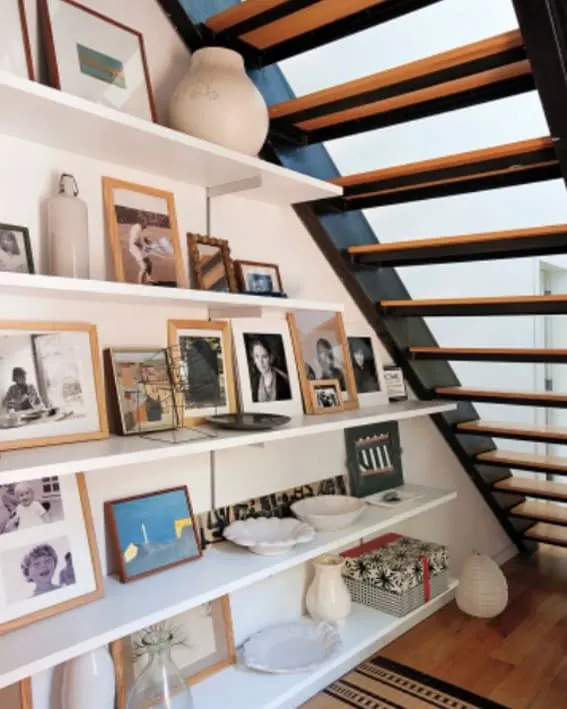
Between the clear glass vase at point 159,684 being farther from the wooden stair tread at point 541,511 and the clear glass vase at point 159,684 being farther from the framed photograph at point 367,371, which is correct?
the wooden stair tread at point 541,511

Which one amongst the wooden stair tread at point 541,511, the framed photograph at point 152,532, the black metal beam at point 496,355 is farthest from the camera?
the wooden stair tread at point 541,511

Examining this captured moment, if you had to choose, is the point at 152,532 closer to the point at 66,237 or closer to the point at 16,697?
the point at 16,697

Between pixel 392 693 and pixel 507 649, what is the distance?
569 millimetres

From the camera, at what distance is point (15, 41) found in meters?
1.27

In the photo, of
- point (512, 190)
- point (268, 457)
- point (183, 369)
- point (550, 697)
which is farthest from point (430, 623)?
point (512, 190)

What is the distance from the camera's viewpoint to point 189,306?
5.41ft

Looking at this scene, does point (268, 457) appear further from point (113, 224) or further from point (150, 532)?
point (113, 224)

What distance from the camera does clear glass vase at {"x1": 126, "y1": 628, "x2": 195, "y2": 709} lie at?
1364mm

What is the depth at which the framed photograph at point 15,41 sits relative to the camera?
4.09ft

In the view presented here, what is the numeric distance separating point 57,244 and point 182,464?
0.67 metres

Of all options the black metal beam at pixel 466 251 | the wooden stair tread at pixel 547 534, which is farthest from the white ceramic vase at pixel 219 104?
the wooden stair tread at pixel 547 534

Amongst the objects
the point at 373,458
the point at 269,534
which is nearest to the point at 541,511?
the point at 373,458

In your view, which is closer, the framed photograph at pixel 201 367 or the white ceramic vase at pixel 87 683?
the white ceramic vase at pixel 87 683

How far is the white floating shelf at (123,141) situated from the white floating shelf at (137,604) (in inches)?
40.2
